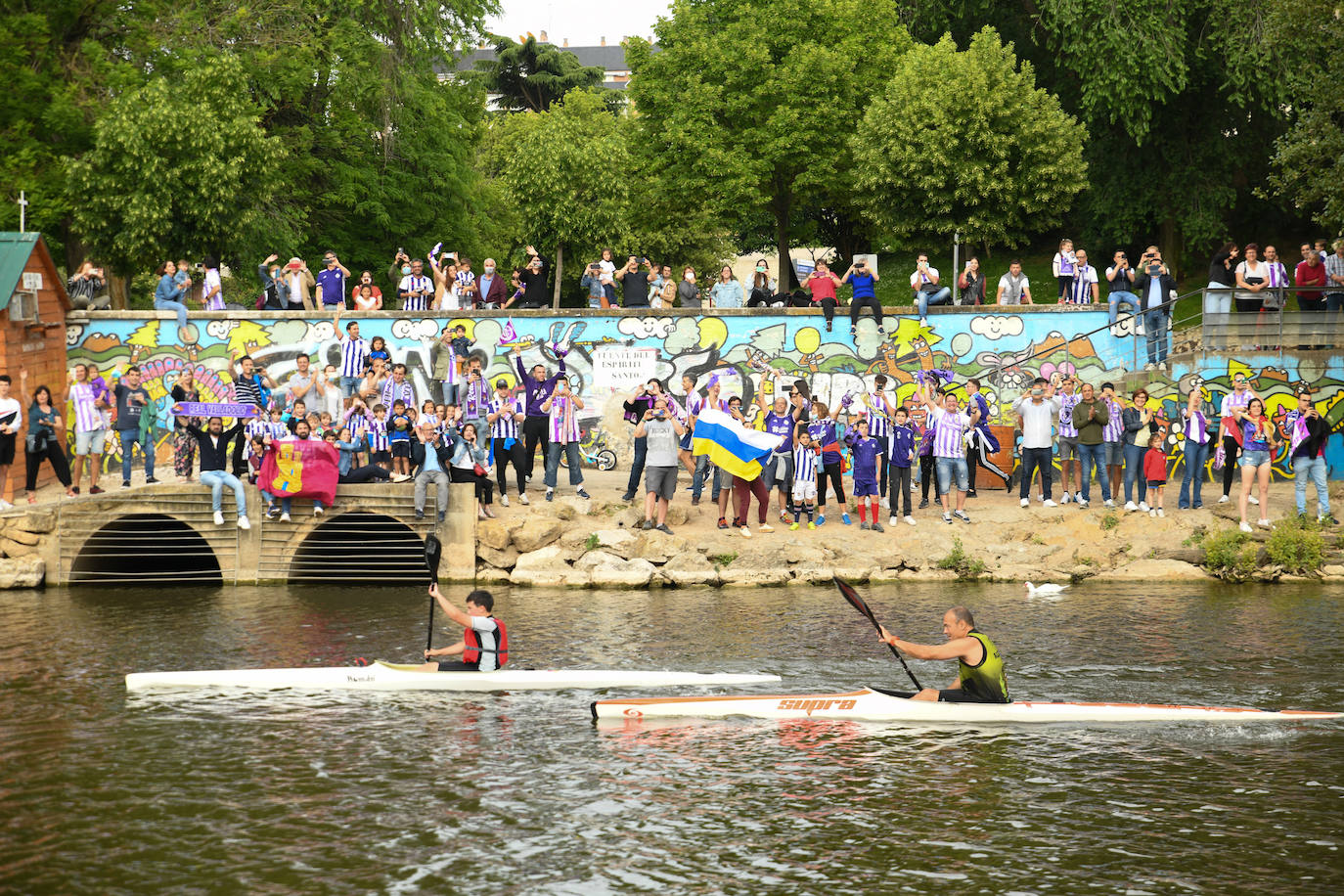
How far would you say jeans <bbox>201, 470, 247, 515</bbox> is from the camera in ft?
71.6

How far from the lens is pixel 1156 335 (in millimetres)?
27234

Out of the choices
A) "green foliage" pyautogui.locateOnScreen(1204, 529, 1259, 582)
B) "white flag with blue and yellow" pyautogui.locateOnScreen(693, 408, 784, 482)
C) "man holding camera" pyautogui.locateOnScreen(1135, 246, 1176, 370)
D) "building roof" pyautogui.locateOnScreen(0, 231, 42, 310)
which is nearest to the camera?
"green foliage" pyautogui.locateOnScreen(1204, 529, 1259, 582)

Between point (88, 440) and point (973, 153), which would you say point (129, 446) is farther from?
point (973, 153)

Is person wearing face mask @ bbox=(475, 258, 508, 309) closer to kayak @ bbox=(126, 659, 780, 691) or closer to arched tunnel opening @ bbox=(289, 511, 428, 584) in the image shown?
arched tunnel opening @ bbox=(289, 511, 428, 584)

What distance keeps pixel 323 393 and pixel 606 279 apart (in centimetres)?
671

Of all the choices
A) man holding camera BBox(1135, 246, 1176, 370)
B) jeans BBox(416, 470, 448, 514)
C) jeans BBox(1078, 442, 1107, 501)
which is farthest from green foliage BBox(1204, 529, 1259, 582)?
jeans BBox(416, 470, 448, 514)

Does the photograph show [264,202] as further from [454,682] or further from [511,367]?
[454,682]

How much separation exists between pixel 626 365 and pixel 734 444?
25.3 feet

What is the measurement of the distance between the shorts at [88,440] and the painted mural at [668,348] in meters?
4.89

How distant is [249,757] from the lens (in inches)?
497

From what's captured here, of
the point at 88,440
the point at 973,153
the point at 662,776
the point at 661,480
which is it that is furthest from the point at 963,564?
the point at 973,153

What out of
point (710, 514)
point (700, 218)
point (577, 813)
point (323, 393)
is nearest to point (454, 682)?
point (577, 813)

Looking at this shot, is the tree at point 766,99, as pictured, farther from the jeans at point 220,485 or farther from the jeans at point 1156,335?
the jeans at point 220,485

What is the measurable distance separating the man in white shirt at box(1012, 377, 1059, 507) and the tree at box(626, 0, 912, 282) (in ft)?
61.6
